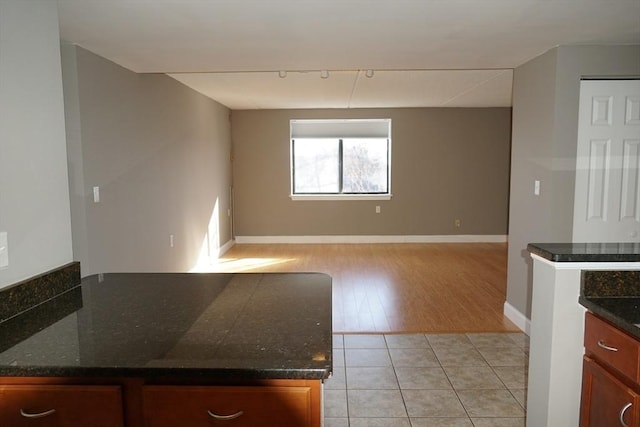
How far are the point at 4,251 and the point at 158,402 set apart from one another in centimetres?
78

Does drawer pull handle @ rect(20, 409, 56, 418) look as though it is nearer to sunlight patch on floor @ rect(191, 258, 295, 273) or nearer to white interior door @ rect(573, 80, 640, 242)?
white interior door @ rect(573, 80, 640, 242)

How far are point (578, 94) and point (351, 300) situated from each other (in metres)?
2.60

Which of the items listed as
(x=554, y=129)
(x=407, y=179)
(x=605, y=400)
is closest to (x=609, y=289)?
(x=605, y=400)

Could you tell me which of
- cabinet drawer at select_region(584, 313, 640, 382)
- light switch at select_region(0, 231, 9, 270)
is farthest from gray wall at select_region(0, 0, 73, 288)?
cabinet drawer at select_region(584, 313, 640, 382)

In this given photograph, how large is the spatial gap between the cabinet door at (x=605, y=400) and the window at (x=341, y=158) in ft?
19.9

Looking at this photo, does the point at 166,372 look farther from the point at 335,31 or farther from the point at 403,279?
the point at 403,279

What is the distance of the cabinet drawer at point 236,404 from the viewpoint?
1076mm

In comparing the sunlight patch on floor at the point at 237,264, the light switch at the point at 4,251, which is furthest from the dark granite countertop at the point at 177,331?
the sunlight patch on floor at the point at 237,264

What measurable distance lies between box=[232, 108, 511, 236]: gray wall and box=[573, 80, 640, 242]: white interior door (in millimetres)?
4323

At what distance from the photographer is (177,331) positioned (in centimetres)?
129

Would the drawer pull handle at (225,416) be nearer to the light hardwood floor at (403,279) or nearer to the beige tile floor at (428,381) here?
the beige tile floor at (428,381)

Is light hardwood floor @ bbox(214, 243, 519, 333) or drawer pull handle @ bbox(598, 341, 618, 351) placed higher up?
drawer pull handle @ bbox(598, 341, 618, 351)

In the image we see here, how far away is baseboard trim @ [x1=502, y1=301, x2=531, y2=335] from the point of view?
3.55 metres

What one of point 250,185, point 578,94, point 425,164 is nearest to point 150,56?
point 578,94
